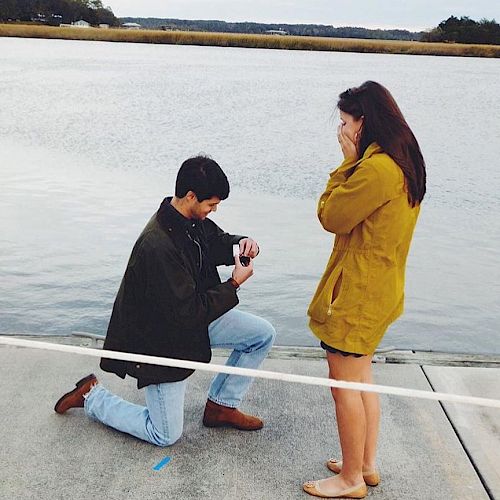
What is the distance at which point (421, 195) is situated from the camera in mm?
2744

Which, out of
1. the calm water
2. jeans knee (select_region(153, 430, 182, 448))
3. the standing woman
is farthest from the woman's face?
the calm water

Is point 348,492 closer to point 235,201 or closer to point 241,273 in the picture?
point 241,273

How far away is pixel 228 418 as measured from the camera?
3.45m

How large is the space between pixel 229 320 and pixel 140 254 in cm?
57

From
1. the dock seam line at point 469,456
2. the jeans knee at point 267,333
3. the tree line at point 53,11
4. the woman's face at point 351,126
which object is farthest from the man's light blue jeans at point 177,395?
the tree line at point 53,11

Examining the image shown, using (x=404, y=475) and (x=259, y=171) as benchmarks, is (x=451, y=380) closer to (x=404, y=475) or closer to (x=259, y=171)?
(x=404, y=475)

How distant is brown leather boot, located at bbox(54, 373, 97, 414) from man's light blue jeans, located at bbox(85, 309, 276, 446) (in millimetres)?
37

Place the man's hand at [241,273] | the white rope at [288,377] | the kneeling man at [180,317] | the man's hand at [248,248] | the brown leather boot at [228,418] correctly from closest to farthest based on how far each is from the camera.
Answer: the white rope at [288,377], the kneeling man at [180,317], the man's hand at [241,273], the man's hand at [248,248], the brown leather boot at [228,418]

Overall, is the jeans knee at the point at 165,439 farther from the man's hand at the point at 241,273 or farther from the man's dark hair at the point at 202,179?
the man's dark hair at the point at 202,179

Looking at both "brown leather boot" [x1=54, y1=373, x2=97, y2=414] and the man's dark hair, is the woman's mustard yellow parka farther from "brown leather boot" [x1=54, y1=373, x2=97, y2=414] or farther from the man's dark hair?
"brown leather boot" [x1=54, y1=373, x2=97, y2=414]

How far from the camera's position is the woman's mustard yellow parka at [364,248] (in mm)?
2643

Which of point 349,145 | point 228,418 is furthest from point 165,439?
point 349,145

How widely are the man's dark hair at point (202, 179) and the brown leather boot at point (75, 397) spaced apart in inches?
42.6

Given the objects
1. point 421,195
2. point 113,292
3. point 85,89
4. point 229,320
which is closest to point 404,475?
point 229,320
